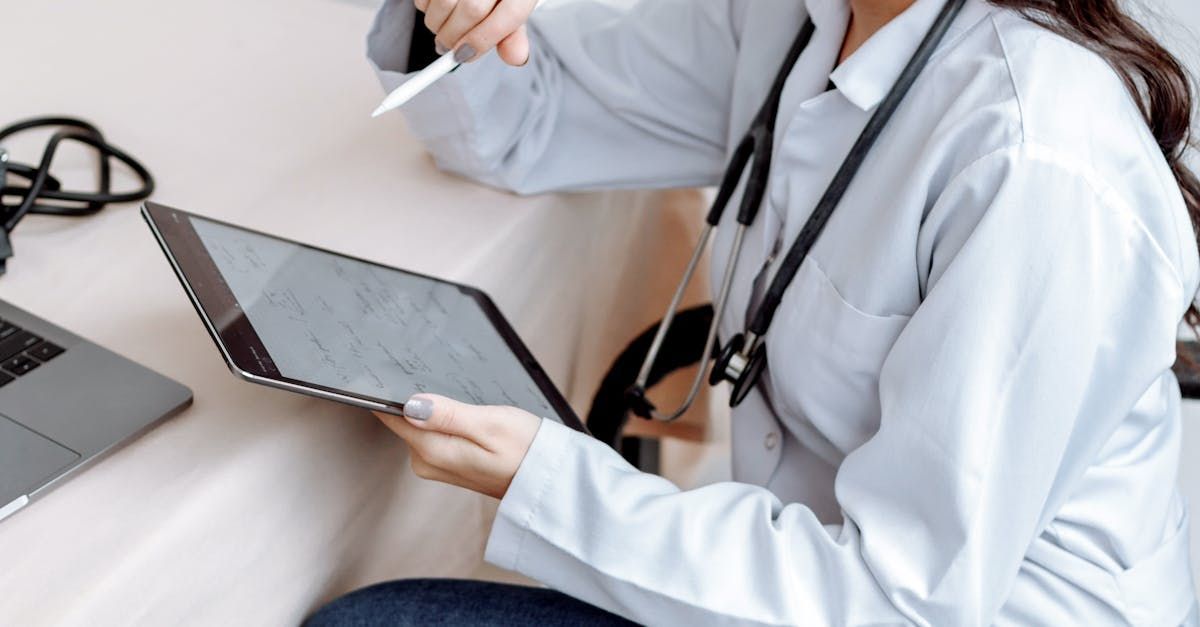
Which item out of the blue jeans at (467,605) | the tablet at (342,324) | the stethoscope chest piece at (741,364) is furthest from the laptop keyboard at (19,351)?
the stethoscope chest piece at (741,364)

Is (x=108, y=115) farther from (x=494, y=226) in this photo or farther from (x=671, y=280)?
(x=671, y=280)

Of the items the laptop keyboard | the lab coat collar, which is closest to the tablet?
the laptop keyboard

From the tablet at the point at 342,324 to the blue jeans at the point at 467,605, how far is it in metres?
0.13

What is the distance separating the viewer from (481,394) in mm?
701

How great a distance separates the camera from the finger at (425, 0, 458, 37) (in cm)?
73

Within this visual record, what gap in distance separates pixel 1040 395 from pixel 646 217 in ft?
2.14

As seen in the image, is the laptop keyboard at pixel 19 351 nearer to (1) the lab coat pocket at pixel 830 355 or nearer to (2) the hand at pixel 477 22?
(2) the hand at pixel 477 22

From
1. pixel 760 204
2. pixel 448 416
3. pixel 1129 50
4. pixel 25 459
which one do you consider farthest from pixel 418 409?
pixel 1129 50

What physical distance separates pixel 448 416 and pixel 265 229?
0.95 ft

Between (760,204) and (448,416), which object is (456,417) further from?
(760,204)

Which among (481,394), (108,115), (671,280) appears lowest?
(671,280)

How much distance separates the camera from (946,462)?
2.05ft

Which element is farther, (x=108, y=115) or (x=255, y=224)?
(x=108, y=115)

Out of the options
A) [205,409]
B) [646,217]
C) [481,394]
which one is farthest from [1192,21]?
[205,409]
